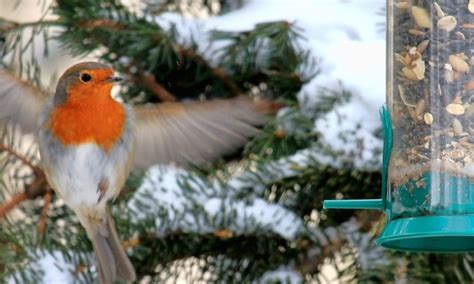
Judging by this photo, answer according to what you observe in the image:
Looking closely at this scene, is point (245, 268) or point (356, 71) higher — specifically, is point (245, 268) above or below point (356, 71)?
below

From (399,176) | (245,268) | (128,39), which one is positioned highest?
(128,39)

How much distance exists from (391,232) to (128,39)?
0.66 metres

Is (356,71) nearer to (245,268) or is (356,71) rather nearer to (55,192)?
(245,268)

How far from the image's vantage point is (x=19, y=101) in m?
2.70

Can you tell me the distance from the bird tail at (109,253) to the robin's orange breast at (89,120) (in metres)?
0.16

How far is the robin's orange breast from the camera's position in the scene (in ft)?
8.77

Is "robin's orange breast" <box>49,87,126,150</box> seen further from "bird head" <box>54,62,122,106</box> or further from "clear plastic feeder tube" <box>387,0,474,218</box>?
"clear plastic feeder tube" <box>387,0,474,218</box>

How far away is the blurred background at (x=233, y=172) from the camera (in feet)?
8.55

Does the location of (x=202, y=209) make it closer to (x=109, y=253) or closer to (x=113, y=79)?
(x=109, y=253)

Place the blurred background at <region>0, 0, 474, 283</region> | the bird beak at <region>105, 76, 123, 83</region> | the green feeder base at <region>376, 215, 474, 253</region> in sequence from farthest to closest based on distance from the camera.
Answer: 1. the blurred background at <region>0, 0, 474, 283</region>
2. the bird beak at <region>105, 76, 123, 83</region>
3. the green feeder base at <region>376, 215, 474, 253</region>

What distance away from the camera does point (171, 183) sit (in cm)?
268

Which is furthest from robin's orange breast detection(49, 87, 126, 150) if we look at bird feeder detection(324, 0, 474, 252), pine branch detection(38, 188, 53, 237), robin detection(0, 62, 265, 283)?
bird feeder detection(324, 0, 474, 252)

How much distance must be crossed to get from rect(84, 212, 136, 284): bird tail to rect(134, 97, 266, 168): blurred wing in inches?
5.8

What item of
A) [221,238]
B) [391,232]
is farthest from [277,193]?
[391,232]
